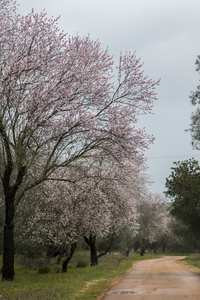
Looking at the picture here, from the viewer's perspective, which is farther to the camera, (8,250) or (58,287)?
(8,250)

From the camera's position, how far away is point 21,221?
91.0ft

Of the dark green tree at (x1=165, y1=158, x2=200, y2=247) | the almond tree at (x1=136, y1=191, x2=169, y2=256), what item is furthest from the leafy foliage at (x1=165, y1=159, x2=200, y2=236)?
the almond tree at (x1=136, y1=191, x2=169, y2=256)

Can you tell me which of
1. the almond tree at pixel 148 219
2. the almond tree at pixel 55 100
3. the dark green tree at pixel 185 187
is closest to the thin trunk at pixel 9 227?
the almond tree at pixel 55 100

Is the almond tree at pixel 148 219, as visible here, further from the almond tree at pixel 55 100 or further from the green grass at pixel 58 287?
the almond tree at pixel 55 100

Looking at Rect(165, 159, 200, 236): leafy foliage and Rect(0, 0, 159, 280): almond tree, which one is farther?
Rect(165, 159, 200, 236): leafy foliage

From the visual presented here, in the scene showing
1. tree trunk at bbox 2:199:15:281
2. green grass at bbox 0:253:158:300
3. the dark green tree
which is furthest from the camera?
the dark green tree

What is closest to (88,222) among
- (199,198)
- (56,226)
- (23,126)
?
(56,226)

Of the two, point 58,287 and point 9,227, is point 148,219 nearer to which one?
point 9,227

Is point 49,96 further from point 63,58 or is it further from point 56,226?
point 56,226

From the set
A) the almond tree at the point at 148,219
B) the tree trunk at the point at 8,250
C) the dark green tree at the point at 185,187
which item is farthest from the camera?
the almond tree at the point at 148,219

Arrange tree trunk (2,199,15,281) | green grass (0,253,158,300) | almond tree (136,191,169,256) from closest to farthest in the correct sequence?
green grass (0,253,158,300)
tree trunk (2,199,15,281)
almond tree (136,191,169,256)

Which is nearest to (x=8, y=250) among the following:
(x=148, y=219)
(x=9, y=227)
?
(x=9, y=227)

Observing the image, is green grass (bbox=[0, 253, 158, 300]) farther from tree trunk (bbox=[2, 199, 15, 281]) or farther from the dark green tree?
the dark green tree

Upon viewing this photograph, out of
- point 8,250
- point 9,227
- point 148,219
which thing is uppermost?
point 148,219
